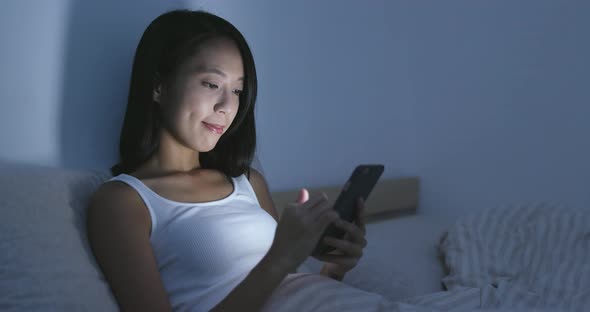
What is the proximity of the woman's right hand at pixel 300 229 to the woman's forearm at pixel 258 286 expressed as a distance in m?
0.01

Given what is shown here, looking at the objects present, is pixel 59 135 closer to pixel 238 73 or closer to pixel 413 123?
pixel 238 73

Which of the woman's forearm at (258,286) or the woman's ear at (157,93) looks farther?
the woman's ear at (157,93)

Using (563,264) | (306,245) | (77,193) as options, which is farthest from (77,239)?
(563,264)

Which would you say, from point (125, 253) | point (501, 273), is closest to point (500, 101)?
point (501, 273)

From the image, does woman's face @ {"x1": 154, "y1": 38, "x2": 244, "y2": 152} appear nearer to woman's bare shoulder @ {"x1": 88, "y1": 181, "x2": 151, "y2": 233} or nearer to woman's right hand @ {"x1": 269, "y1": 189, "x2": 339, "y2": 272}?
woman's bare shoulder @ {"x1": 88, "y1": 181, "x2": 151, "y2": 233}

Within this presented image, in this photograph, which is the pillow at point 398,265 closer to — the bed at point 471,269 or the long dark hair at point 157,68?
the bed at point 471,269

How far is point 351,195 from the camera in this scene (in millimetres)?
870

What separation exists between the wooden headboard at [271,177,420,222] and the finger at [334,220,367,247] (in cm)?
67

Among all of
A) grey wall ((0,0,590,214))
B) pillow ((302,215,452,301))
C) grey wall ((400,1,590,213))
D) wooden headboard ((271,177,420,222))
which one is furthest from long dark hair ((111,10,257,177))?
→ grey wall ((400,1,590,213))

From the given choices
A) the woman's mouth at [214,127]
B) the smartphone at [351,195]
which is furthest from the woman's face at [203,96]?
the smartphone at [351,195]

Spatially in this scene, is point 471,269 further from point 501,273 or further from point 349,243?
point 349,243

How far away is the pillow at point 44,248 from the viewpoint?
0.70 metres

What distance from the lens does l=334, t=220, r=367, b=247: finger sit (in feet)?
2.86

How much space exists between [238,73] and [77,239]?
1.45ft
